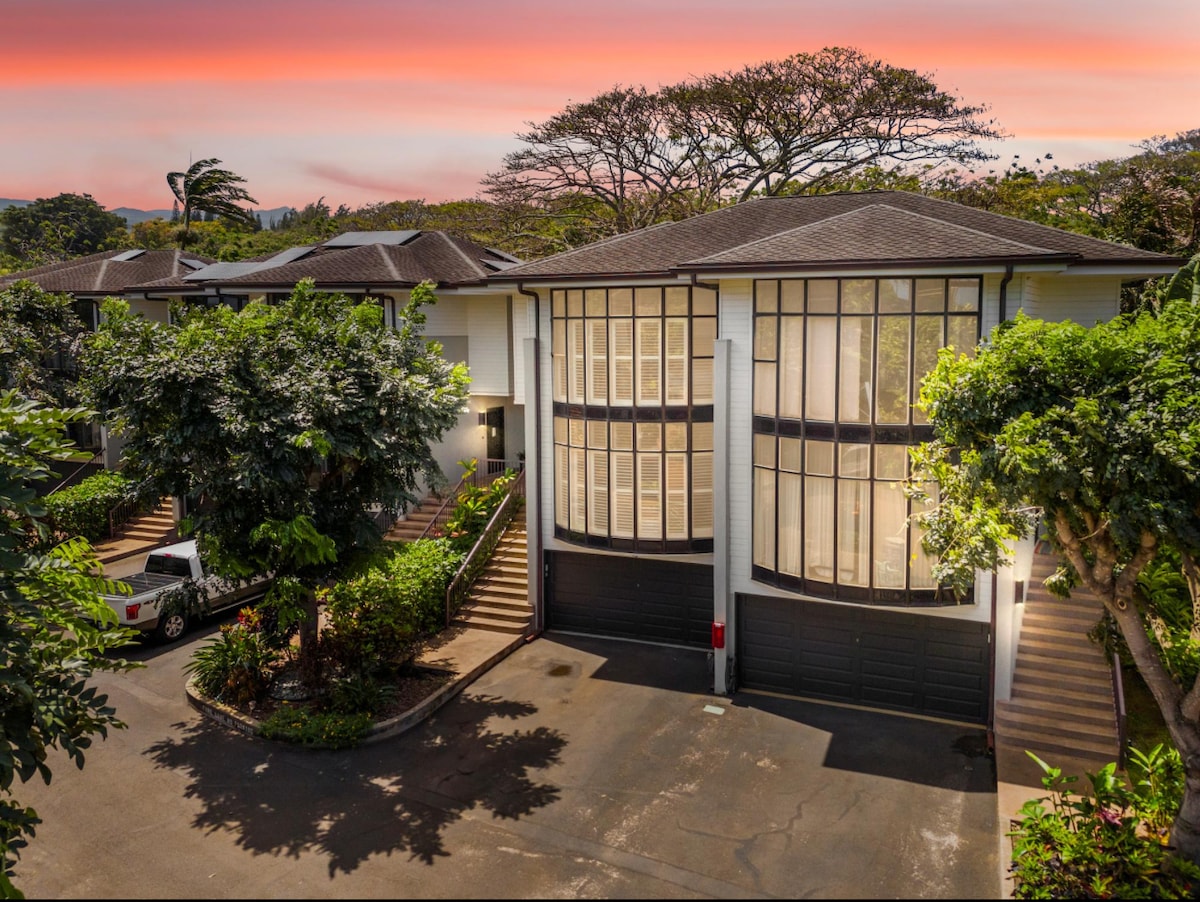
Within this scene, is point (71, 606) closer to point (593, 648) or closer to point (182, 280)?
point (593, 648)

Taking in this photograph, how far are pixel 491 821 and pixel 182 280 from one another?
80.4ft

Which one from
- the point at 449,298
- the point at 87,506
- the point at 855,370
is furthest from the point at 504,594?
the point at 87,506

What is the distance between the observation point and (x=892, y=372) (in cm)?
1470

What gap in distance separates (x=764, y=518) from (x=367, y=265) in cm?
1531

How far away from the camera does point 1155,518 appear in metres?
9.48

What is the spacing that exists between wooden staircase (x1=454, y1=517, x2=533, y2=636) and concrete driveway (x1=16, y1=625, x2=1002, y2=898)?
301cm

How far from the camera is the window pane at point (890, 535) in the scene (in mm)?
14883

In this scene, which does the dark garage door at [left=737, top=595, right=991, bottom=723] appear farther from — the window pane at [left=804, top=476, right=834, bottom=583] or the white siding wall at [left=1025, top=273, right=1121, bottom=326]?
the white siding wall at [left=1025, top=273, right=1121, bottom=326]

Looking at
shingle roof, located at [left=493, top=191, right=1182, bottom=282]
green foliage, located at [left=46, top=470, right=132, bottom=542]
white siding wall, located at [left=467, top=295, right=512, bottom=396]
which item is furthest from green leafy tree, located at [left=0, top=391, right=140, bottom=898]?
green foliage, located at [left=46, top=470, right=132, bottom=542]

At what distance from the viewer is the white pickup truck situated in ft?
61.8

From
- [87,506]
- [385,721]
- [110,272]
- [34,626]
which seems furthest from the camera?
[110,272]

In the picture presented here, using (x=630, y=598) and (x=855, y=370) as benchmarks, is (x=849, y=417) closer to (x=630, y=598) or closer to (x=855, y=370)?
(x=855, y=370)

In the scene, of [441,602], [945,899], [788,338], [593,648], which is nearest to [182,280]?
[441,602]

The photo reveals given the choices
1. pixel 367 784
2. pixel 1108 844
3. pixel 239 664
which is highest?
pixel 239 664
